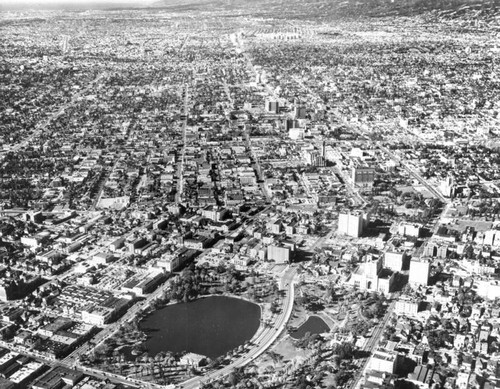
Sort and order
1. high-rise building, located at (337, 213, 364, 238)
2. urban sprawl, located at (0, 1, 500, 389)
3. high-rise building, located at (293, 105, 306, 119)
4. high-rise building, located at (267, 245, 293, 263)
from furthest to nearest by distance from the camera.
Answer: high-rise building, located at (293, 105, 306, 119)
high-rise building, located at (337, 213, 364, 238)
high-rise building, located at (267, 245, 293, 263)
urban sprawl, located at (0, 1, 500, 389)

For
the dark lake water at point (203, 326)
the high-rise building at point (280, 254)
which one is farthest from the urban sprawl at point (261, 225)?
the dark lake water at point (203, 326)

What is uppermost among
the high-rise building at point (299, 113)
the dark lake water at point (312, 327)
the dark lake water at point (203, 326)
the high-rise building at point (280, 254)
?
the high-rise building at point (299, 113)

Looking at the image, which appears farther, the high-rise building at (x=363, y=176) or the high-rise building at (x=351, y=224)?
the high-rise building at (x=363, y=176)

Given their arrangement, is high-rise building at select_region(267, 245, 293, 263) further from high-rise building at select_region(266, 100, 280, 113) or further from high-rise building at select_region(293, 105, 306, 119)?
high-rise building at select_region(266, 100, 280, 113)

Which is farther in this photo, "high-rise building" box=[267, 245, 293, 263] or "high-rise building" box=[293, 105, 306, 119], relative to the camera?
"high-rise building" box=[293, 105, 306, 119]

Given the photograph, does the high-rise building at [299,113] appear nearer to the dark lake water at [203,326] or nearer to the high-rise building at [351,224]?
the high-rise building at [351,224]

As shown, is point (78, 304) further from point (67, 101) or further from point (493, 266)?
point (67, 101)

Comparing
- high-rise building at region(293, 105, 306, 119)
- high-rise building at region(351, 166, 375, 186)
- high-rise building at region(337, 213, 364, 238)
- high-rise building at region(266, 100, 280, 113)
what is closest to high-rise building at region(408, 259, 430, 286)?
high-rise building at region(337, 213, 364, 238)
